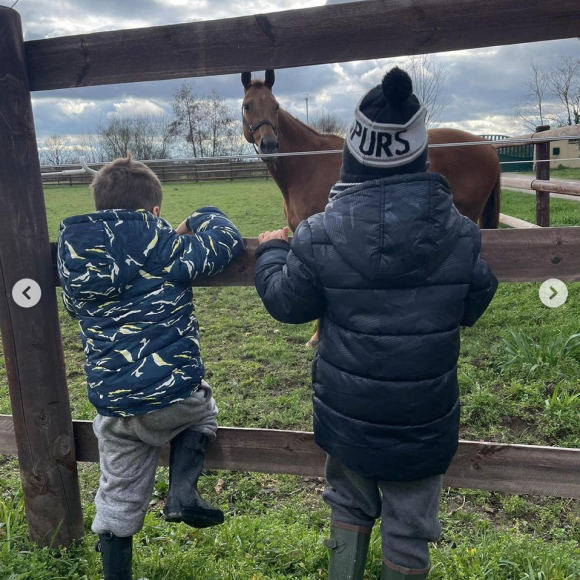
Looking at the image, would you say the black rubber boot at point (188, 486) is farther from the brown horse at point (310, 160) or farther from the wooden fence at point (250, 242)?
the brown horse at point (310, 160)

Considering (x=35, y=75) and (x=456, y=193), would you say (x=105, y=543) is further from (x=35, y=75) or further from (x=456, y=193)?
(x=456, y=193)

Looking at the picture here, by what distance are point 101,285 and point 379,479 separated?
3.65ft

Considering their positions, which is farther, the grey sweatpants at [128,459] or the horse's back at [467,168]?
the horse's back at [467,168]

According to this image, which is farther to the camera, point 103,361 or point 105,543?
point 105,543

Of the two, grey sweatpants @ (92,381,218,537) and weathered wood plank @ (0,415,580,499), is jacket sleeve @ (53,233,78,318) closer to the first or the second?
grey sweatpants @ (92,381,218,537)

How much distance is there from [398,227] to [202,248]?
79cm

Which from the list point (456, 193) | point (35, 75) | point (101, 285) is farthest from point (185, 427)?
point (456, 193)

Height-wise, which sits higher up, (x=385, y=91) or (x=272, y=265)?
(x=385, y=91)

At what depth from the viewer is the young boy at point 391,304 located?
154 centimetres

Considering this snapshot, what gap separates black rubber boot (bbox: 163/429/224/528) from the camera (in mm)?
1987

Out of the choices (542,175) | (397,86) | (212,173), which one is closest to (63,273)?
(397,86)

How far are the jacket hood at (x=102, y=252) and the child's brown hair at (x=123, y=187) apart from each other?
98 mm

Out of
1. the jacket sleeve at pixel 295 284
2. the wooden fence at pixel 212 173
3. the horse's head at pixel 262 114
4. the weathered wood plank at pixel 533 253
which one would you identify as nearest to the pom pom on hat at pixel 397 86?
the jacket sleeve at pixel 295 284

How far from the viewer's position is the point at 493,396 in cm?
372
